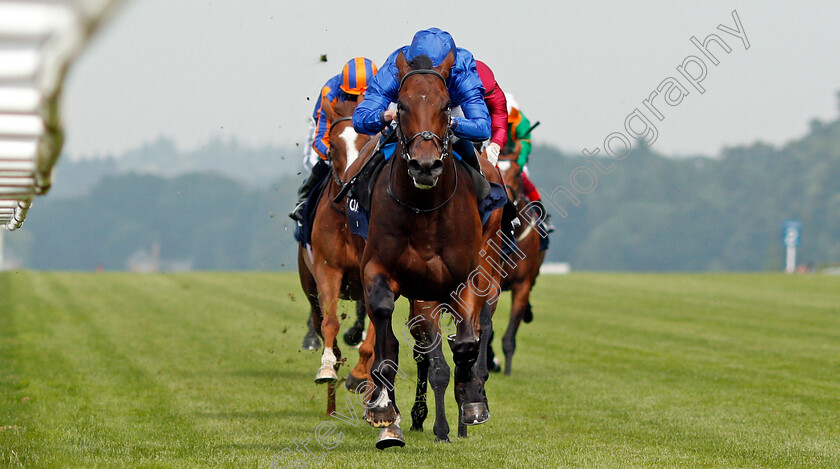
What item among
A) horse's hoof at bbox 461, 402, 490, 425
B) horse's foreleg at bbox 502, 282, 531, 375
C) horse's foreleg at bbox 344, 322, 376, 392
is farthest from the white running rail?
horse's foreleg at bbox 502, 282, 531, 375

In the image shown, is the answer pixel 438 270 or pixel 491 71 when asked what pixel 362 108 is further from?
pixel 491 71

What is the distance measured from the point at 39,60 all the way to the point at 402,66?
4.32m

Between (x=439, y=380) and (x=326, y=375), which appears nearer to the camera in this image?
(x=439, y=380)

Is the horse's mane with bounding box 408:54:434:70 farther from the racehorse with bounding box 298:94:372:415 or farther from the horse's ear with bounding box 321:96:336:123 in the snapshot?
the horse's ear with bounding box 321:96:336:123

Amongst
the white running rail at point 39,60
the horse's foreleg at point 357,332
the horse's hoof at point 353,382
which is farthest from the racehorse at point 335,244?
the white running rail at point 39,60

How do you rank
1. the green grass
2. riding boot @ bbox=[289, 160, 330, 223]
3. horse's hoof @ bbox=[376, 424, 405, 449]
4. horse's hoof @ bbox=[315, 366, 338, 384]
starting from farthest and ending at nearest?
1. riding boot @ bbox=[289, 160, 330, 223]
2. horse's hoof @ bbox=[315, 366, 338, 384]
3. the green grass
4. horse's hoof @ bbox=[376, 424, 405, 449]

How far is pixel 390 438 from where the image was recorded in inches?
287

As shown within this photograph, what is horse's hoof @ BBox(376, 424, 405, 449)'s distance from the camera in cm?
728

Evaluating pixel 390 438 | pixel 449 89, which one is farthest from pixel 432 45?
pixel 390 438

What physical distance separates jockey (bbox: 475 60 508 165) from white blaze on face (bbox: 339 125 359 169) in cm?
107

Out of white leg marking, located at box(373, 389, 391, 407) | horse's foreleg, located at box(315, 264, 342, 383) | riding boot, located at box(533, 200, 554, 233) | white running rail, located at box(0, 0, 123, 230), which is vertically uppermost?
riding boot, located at box(533, 200, 554, 233)

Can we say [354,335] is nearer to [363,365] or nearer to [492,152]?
[363,365]

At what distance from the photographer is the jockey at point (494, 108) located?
30.6ft

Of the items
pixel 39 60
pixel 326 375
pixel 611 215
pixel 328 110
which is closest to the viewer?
pixel 39 60
